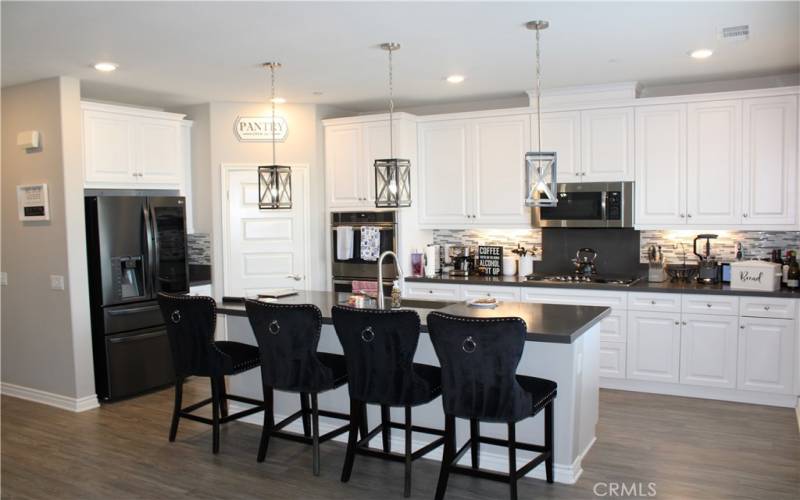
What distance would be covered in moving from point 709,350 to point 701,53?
221 centimetres

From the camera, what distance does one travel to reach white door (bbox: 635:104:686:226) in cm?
547

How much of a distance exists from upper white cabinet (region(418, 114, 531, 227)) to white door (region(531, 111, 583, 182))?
0.17m

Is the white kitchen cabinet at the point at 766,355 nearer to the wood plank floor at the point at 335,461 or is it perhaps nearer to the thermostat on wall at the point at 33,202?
the wood plank floor at the point at 335,461

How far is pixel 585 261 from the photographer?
6098 mm

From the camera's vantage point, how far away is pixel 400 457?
373 centimetres

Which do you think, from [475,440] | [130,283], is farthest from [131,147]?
[475,440]

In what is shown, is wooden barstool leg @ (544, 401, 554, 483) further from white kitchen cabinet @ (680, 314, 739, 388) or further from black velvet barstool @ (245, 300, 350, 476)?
white kitchen cabinet @ (680, 314, 739, 388)

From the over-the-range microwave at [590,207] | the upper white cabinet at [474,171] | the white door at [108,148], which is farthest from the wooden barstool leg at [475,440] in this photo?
the white door at [108,148]

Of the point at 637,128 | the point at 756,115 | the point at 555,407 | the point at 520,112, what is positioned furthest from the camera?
the point at 520,112

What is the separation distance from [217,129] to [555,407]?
4215mm

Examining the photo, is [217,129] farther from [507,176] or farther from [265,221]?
[507,176]

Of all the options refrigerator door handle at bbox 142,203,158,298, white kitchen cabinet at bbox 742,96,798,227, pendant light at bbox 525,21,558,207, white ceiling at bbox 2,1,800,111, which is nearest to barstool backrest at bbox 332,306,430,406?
pendant light at bbox 525,21,558,207

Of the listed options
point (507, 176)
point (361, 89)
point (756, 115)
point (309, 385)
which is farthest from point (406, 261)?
point (756, 115)

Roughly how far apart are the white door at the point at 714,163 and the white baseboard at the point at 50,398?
498 cm
